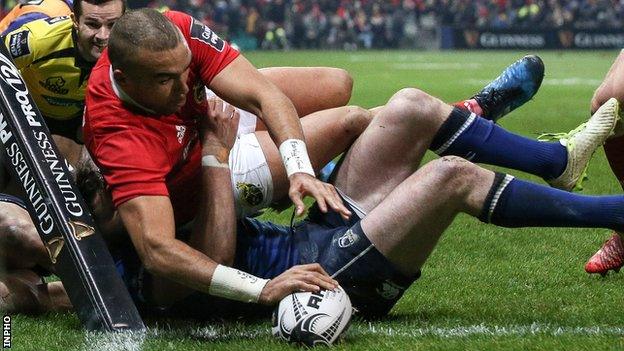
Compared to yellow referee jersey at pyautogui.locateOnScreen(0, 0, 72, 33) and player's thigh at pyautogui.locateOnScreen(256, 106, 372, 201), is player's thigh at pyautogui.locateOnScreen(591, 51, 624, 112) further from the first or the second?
yellow referee jersey at pyautogui.locateOnScreen(0, 0, 72, 33)

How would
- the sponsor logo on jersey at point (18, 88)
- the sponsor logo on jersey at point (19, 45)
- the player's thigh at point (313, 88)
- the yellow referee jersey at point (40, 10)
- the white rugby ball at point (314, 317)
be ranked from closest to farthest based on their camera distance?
1. the white rugby ball at point (314, 317)
2. the sponsor logo on jersey at point (18, 88)
3. the player's thigh at point (313, 88)
4. the sponsor logo on jersey at point (19, 45)
5. the yellow referee jersey at point (40, 10)

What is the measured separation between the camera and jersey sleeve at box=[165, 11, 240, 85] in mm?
5148

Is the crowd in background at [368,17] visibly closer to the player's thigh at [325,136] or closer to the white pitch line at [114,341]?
the player's thigh at [325,136]

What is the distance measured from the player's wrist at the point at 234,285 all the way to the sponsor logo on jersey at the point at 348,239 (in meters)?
0.42

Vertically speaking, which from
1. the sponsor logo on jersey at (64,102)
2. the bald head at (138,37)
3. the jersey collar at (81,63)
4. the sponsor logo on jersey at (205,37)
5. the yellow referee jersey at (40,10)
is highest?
the bald head at (138,37)

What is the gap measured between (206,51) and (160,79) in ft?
1.76

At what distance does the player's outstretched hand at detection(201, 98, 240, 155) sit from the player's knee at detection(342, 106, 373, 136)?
1.61ft

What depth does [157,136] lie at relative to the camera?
15.5 feet

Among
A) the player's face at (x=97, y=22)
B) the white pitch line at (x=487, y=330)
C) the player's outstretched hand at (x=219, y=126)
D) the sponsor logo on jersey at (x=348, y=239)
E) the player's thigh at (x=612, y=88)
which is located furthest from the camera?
the player's face at (x=97, y=22)

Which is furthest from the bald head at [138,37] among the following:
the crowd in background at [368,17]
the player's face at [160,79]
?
the crowd in background at [368,17]

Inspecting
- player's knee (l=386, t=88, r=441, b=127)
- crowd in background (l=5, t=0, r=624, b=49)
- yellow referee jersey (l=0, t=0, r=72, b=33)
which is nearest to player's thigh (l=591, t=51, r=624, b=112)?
player's knee (l=386, t=88, r=441, b=127)

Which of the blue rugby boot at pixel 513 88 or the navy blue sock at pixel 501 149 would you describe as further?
the blue rugby boot at pixel 513 88

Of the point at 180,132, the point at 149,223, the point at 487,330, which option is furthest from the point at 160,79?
the point at 487,330

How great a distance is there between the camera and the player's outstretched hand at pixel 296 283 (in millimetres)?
4441
